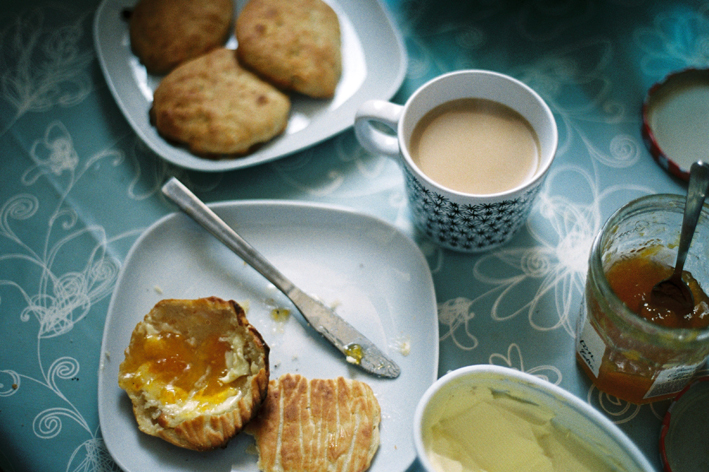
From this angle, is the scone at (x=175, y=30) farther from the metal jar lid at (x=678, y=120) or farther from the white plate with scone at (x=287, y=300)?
the metal jar lid at (x=678, y=120)

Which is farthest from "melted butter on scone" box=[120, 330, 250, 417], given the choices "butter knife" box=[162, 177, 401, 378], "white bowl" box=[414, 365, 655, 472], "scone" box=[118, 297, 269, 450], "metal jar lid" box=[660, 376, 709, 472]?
"metal jar lid" box=[660, 376, 709, 472]

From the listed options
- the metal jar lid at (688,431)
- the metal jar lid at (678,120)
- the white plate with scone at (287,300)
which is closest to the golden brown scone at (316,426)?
the white plate with scone at (287,300)

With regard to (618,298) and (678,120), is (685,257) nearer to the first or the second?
(618,298)

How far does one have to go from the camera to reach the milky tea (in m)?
0.94

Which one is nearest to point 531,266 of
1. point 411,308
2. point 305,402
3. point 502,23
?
point 411,308

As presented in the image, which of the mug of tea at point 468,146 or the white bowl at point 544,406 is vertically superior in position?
the mug of tea at point 468,146

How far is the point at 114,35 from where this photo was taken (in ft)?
4.11

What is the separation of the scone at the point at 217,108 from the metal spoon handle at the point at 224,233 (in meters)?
0.11

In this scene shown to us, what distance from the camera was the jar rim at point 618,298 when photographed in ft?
2.23

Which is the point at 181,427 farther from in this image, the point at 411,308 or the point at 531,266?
the point at 531,266

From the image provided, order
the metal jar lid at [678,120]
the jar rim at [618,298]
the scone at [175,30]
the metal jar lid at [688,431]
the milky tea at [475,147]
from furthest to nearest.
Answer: the scone at [175,30] → the metal jar lid at [678,120] → the milky tea at [475,147] → the metal jar lid at [688,431] → the jar rim at [618,298]

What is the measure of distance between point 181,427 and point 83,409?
247 millimetres

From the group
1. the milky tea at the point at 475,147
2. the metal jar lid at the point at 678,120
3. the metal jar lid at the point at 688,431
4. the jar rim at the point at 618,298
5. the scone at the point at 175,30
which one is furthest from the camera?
the scone at the point at 175,30

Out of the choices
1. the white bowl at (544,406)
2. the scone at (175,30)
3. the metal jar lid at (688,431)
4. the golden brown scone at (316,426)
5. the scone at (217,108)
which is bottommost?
the metal jar lid at (688,431)
